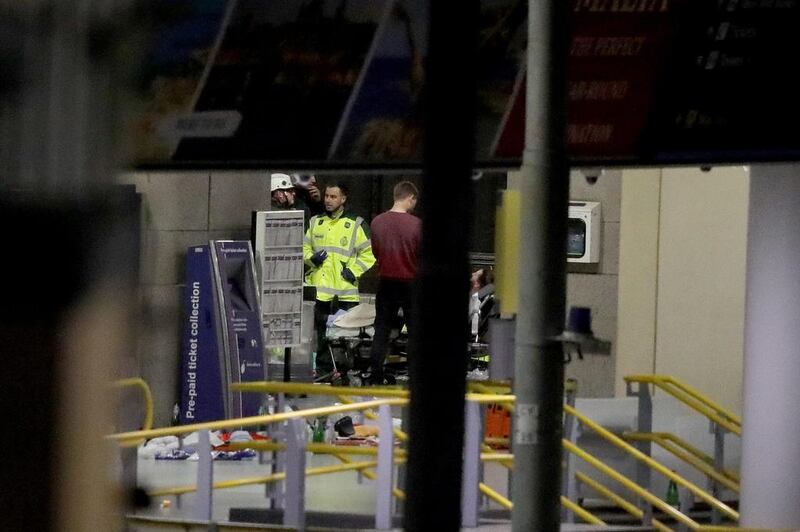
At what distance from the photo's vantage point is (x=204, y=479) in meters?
10.2

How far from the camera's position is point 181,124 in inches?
420

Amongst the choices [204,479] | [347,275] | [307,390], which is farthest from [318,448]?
[347,275]

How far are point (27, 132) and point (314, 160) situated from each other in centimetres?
829

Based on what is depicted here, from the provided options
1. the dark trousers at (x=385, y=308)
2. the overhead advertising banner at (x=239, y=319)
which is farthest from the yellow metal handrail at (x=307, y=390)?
the dark trousers at (x=385, y=308)

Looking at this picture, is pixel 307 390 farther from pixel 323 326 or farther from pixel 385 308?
pixel 323 326

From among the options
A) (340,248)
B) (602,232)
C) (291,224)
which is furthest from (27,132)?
(340,248)

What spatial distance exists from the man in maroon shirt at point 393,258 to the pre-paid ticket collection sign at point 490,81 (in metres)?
5.66

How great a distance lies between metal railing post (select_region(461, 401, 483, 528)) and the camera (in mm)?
10516

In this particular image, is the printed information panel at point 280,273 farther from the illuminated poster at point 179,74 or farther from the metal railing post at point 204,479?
the metal railing post at point 204,479

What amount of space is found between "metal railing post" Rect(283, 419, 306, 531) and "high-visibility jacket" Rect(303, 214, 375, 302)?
30.9ft

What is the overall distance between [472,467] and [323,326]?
1043cm

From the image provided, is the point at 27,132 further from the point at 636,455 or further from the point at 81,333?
the point at 636,455

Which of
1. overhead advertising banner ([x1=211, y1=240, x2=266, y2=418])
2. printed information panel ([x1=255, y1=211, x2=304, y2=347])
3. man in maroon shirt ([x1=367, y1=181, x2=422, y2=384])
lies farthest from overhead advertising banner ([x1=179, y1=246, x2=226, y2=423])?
man in maroon shirt ([x1=367, y1=181, x2=422, y2=384])

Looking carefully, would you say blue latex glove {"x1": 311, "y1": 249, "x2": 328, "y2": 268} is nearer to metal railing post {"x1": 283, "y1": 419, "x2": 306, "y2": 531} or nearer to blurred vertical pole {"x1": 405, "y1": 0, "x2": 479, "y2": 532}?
metal railing post {"x1": 283, "y1": 419, "x2": 306, "y2": 531}
